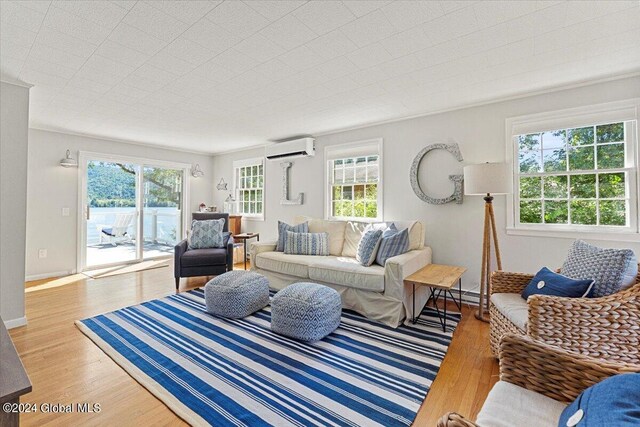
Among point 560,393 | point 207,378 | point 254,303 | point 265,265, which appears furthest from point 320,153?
point 560,393

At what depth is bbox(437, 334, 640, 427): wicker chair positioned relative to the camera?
1.03 m

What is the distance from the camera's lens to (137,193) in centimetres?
555

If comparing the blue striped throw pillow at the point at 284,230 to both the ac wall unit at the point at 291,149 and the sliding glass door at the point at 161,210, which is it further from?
the sliding glass door at the point at 161,210

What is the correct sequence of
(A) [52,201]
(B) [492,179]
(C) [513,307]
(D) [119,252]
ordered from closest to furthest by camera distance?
(C) [513,307], (B) [492,179], (A) [52,201], (D) [119,252]

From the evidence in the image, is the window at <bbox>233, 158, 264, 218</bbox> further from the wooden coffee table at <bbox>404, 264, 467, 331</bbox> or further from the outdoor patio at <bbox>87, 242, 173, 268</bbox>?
the wooden coffee table at <bbox>404, 264, 467, 331</bbox>

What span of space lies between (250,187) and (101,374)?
432 cm

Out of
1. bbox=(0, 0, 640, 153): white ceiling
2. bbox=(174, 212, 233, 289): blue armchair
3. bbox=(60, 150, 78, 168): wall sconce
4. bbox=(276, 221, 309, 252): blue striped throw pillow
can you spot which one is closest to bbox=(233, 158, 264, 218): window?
bbox=(174, 212, 233, 289): blue armchair

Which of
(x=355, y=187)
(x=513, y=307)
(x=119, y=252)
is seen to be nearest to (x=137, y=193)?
(x=119, y=252)

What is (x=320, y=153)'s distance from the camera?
15.5 ft

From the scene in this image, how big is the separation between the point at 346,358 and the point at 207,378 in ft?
3.25

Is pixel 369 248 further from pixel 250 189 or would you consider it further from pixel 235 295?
pixel 250 189

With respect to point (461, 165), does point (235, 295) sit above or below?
below

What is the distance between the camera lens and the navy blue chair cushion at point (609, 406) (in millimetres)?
709

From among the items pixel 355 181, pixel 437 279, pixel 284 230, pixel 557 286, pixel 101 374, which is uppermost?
pixel 355 181
